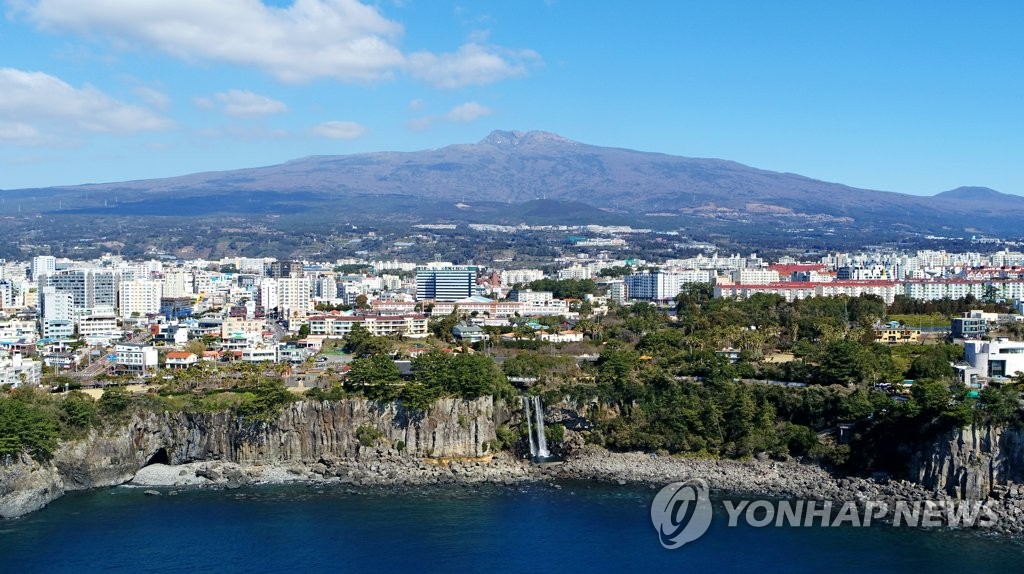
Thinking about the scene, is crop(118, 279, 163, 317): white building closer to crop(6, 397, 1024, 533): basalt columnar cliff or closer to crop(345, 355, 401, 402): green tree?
crop(345, 355, 401, 402): green tree

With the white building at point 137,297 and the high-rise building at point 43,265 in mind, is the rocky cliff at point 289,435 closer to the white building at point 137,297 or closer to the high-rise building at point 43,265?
the white building at point 137,297

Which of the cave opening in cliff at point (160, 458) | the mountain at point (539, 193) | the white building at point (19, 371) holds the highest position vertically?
the mountain at point (539, 193)

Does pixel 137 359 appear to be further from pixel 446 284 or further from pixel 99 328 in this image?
pixel 446 284

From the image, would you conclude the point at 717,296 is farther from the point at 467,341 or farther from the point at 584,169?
the point at 584,169

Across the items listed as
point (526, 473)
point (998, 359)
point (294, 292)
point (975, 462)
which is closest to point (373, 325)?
point (294, 292)

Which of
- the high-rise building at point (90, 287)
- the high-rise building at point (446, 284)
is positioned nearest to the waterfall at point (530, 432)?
the high-rise building at point (446, 284)

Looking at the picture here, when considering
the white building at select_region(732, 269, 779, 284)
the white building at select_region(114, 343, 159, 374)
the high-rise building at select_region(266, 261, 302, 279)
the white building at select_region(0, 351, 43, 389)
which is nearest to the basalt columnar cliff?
the white building at select_region(0, 351, 43, 389)

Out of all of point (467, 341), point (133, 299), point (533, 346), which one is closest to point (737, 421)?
point (533, 346)
